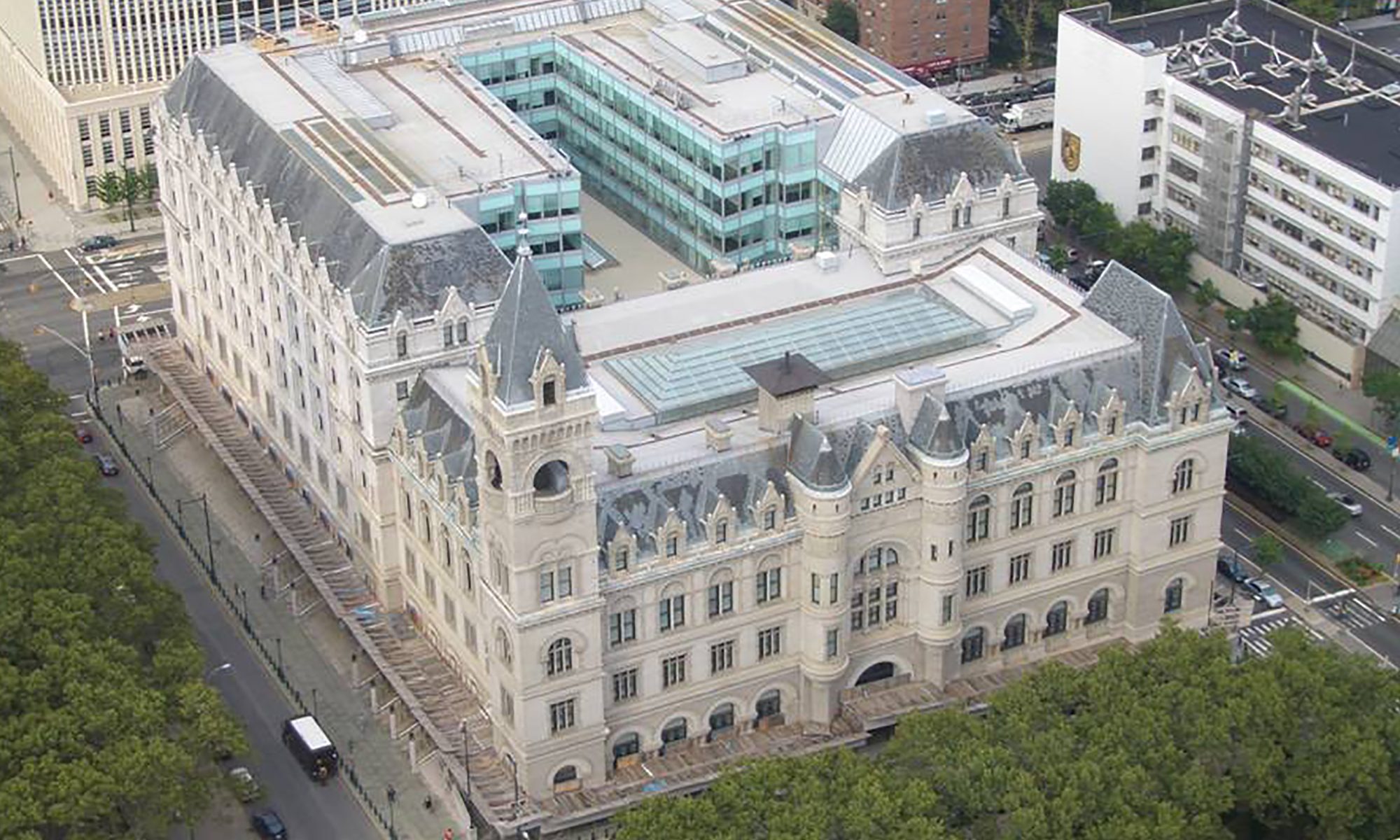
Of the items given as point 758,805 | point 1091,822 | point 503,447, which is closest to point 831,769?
point 758,805

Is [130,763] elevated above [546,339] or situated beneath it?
situated beneath

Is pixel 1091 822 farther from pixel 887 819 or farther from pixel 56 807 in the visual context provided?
pixel 56 807

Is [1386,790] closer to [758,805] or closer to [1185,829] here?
[1185,829]

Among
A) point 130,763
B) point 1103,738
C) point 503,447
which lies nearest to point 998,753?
point 1103,738
